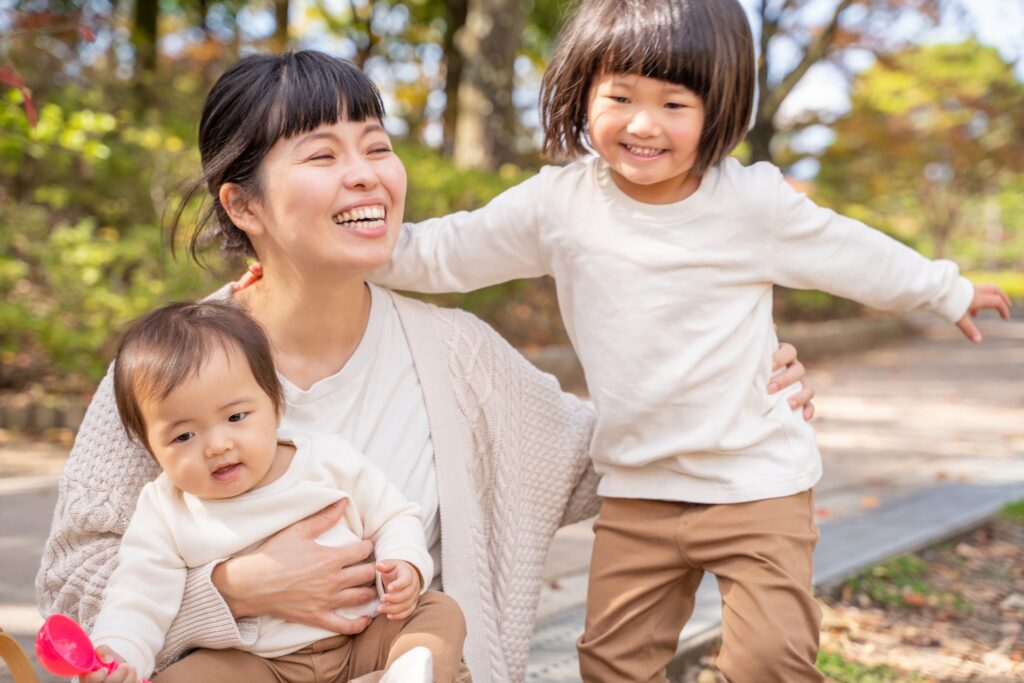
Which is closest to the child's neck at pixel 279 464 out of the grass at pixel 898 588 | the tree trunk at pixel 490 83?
the grass at pixel 898 588

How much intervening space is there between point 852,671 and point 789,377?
46.5 inches

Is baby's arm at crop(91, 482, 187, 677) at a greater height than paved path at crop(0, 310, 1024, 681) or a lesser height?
greater

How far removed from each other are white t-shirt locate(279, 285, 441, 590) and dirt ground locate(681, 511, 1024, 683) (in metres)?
1.20

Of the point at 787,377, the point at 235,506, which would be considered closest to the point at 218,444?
the point at 235,506

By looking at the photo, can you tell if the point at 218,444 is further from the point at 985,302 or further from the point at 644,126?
the point at 985,302

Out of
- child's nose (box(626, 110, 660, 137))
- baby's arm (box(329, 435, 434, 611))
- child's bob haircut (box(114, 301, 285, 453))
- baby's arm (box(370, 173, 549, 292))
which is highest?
child's nose (box(626, 110, 660, 137))

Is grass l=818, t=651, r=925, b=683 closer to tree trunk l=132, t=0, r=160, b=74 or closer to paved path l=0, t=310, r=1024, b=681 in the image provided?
paved path l=0, t=310, r=1024, b=681

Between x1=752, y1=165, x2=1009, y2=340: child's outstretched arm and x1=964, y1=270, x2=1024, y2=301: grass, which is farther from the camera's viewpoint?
x1=964, y1=270, x2=1024, y2=301: grass

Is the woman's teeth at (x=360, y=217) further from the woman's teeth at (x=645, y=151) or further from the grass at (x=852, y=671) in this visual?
the grass at (x=852, y=671)

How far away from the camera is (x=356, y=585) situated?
2074 mm

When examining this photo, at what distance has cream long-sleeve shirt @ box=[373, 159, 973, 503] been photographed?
2402mm

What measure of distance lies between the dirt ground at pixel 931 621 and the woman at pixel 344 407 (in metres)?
0.96

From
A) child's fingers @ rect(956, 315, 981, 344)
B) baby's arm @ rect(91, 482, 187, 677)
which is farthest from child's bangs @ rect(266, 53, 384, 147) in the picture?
child's fingers @ rect(956, 315, 981, 344)

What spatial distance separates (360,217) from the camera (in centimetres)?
221
